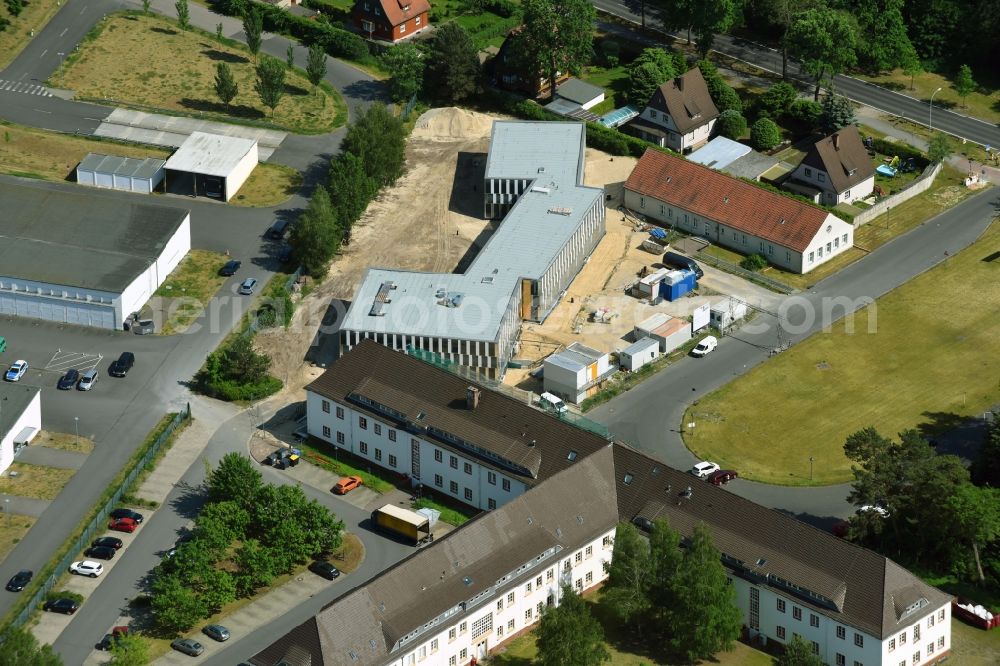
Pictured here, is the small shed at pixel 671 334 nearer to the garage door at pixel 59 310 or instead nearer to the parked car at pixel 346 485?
the parked car at pixel 346 485

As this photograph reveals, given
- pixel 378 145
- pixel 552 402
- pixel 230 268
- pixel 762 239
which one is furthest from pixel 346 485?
pixel 762 239

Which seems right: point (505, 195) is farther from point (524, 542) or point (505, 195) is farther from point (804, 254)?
point (524, 542)

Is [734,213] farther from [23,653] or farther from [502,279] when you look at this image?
[23,653]

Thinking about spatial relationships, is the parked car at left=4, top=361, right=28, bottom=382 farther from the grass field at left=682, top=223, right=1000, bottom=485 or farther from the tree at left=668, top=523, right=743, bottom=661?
the tree at left=668, top=523, right=743, bottom=661

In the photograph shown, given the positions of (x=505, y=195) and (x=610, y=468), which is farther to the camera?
(x=505, y=195)

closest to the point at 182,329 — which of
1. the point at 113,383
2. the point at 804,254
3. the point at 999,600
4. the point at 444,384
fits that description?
the point at 113,383

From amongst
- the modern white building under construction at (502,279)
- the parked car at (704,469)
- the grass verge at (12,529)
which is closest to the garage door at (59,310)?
Result: the modern white building under construction at (502,279)
